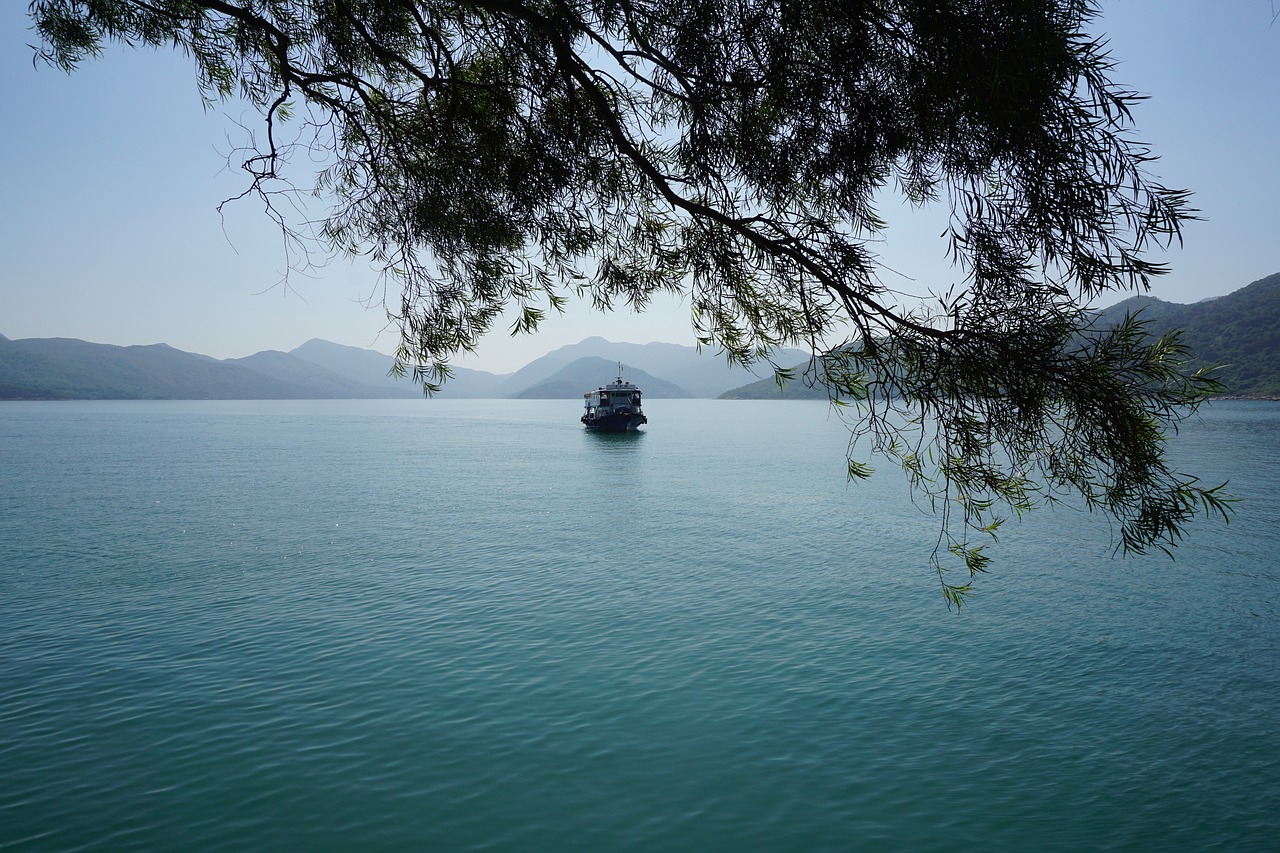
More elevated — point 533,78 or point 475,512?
point 533,78

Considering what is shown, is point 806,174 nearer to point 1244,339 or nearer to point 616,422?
point 616,422

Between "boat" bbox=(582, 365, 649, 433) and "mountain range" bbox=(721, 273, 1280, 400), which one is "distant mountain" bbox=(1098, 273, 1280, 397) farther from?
"boat" bbox=(582, 365, 649, 433)

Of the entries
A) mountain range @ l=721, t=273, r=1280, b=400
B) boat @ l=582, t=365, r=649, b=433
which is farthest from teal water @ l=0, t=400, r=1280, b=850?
mountain range @ l=721, t=273, r=1280, b=400

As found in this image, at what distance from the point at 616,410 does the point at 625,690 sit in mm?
73297

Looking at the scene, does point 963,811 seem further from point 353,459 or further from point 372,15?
point 353,459

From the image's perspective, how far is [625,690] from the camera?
12617mm

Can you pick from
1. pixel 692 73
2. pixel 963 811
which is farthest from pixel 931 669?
pixel 692 73

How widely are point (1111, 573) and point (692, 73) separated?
2052cm

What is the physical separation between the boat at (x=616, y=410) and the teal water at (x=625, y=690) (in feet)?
191

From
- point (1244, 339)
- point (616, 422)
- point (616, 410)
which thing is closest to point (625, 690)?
point (616, 410)

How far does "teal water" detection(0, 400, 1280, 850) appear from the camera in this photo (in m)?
8.73

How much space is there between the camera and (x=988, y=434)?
5.05 m

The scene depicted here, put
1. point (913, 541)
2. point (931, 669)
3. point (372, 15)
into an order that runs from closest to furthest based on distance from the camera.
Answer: point (372, 15)
point (931, 669)
point (913, 541)

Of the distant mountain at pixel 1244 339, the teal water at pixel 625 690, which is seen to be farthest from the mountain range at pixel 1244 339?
the teal water at pixel 625 690
